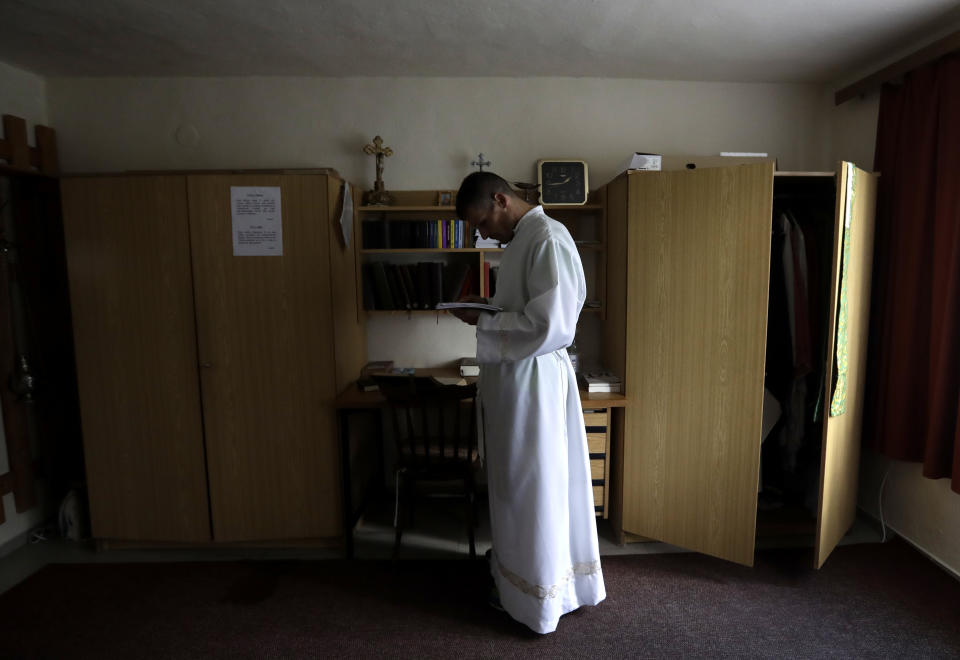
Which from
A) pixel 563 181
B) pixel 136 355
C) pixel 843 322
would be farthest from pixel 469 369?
pixel 843 322

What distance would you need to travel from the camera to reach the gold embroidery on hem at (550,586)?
1.95 meters

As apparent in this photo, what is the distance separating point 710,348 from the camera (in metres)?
2.33

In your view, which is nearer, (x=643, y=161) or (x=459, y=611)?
(x=459, y=611)

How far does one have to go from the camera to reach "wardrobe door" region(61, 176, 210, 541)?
94.7 inches

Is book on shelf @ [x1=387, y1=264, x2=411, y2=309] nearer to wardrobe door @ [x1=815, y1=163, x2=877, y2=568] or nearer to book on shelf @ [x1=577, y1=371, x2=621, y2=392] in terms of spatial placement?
book on shelf @ [x1=577, y1=371, x2=621, y2=392]

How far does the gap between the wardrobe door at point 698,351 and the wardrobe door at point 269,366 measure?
1.44m

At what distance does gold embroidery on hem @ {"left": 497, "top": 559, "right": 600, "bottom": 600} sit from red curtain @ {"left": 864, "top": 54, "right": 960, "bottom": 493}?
5.03 feet

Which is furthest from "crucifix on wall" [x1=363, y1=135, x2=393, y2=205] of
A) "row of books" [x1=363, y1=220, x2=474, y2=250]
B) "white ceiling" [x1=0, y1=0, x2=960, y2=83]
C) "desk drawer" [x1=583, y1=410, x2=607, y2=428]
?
"desk drawer" [x1=583, y1=410, x2=607, y2=428]

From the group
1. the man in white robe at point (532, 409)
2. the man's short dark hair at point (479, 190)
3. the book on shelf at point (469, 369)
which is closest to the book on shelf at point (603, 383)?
the man in white robe at point (532, 409)

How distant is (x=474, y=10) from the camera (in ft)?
6.98

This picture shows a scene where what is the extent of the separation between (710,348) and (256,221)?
212 cm

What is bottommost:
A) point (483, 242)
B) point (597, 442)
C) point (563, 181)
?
point (597, 442)

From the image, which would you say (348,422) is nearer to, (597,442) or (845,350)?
(597,442)

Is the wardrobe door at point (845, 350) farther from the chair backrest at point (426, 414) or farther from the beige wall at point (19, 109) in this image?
the beige wall at point (19, 109)
